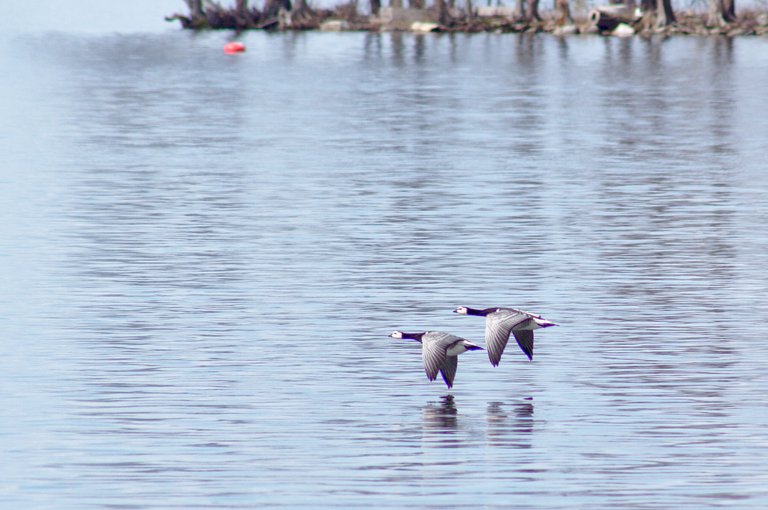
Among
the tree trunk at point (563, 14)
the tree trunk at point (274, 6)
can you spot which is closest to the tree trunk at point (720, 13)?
the tree trunk at point (563, 14)

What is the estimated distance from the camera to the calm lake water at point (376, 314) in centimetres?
1346

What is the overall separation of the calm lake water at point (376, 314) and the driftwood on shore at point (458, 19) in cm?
8890

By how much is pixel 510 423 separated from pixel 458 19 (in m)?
142

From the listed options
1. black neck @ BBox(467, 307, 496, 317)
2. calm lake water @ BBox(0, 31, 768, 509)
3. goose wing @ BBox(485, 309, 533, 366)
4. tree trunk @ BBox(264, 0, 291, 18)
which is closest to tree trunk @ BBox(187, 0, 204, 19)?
tree trunk @ BBox(264, 0, 291, 18)

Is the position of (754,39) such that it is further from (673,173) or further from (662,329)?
(662,329)

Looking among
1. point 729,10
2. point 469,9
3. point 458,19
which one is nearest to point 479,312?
point 729,10

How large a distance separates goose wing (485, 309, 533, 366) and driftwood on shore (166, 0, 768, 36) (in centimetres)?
12061

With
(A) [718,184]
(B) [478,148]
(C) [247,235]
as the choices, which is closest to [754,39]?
(B) [478,148]

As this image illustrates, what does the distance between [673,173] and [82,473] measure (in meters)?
25.9

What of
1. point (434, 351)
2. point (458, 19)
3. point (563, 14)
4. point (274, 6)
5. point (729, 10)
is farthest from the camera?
point (274, 6)

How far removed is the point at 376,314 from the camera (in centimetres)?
2028

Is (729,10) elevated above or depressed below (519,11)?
above

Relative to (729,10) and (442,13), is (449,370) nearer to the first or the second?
(729,10)

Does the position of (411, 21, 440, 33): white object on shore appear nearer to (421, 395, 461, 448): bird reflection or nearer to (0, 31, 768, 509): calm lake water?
(0, 31, 768, 509): calm lake water
